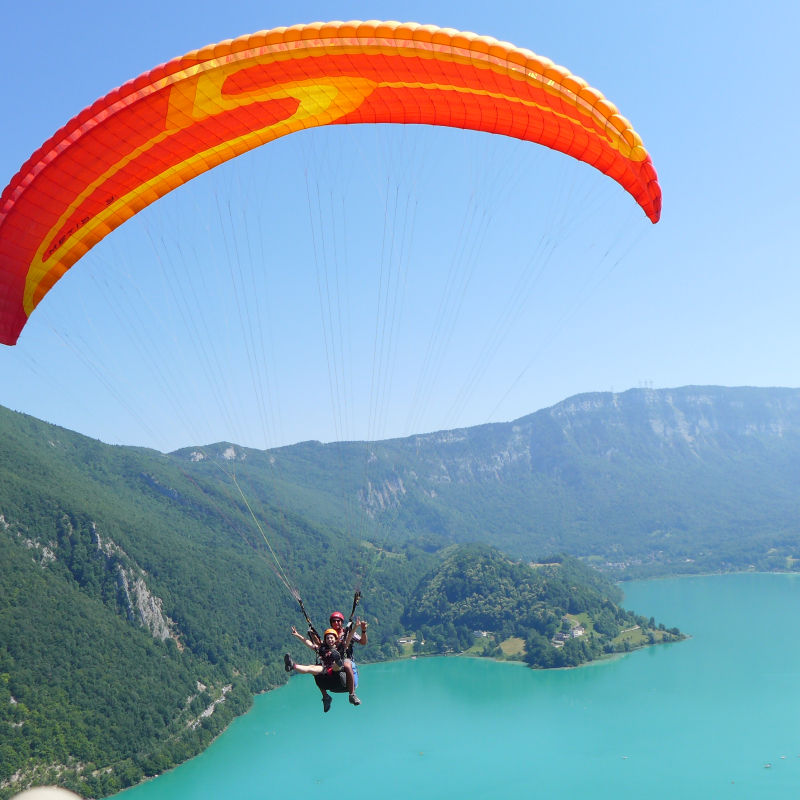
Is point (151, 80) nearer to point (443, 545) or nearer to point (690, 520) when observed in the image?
point (443, 545)

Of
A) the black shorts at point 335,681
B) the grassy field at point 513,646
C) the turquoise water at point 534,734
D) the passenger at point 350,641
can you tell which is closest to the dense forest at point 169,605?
the grassy field at point 513,646

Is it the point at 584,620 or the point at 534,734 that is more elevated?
the point at 584,620

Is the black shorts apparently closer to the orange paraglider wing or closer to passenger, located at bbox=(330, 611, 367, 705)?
passenger, located at bbox=(330, 611, 367, 705)

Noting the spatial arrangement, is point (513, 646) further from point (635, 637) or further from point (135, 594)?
point (135, 594)

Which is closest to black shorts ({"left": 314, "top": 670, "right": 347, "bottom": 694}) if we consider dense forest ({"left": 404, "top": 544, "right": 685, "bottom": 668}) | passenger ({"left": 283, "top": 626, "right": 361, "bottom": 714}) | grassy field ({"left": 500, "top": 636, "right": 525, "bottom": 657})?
passenger ({"left": 283, "top": 626, "right": 361, "bottom": 714})

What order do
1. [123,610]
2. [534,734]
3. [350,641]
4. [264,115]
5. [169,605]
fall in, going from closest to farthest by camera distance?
[350,641], [264,115], [534,734], [123,610], [169,605]

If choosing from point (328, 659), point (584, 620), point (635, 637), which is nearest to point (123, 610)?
point (584, 620)
